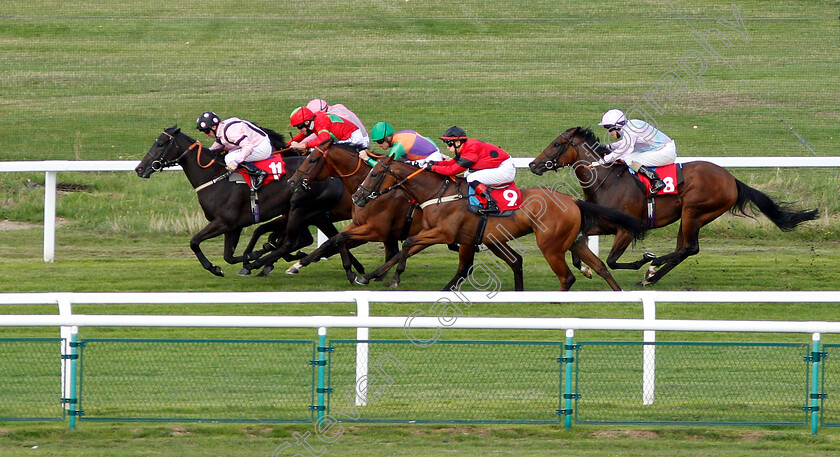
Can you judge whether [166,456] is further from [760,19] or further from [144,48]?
[760,19]

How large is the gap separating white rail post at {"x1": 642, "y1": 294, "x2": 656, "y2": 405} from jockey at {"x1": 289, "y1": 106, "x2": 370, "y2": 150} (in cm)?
473

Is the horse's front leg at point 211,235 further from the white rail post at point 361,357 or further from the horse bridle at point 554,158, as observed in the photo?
the white rail post at point 361,357

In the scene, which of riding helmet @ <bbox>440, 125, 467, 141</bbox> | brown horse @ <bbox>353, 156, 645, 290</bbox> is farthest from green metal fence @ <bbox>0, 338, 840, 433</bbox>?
riding helmet @ <bbox>440, 125, 467, 141</bbox>

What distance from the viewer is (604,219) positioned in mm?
9438

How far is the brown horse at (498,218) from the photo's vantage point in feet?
30.3

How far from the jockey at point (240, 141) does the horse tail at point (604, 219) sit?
9.51 ft

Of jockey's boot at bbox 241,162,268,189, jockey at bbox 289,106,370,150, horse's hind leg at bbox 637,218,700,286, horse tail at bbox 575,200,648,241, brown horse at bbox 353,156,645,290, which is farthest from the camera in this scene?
jockey at bbox 289,106,370,150

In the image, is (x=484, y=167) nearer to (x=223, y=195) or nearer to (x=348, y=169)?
(x=348, y=169)

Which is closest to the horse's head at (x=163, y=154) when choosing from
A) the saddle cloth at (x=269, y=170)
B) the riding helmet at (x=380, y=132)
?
the saddle cloth at (x=269, y=170)

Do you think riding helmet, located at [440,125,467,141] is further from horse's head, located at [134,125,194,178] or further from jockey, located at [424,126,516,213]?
horse's head, located at [134,125,194,178]

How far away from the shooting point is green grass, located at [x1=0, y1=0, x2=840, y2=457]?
19.0 feet

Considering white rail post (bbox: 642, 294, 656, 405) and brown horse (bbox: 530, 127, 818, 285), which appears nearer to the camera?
white rail post (bbox: 642, 294, 656, 405)

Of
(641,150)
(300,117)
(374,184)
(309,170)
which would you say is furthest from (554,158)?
(300,117)

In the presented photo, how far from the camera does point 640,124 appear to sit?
10.1 meters
